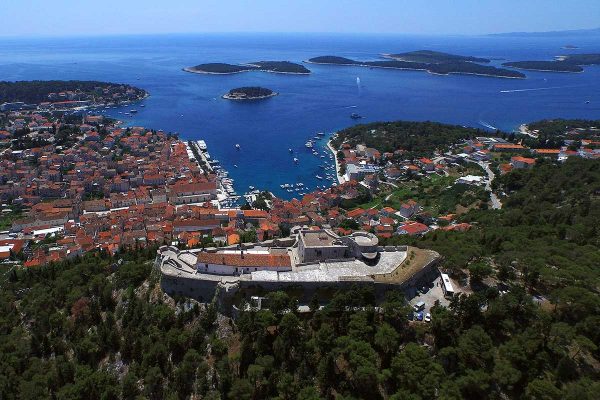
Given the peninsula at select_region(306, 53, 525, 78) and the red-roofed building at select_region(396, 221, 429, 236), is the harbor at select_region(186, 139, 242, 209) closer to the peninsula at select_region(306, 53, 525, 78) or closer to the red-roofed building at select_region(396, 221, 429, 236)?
the red-roofed building at select_region(396, 221, 429, 236)

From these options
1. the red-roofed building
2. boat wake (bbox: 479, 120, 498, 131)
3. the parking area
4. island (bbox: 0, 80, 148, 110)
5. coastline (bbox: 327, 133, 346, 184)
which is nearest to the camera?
the parking area

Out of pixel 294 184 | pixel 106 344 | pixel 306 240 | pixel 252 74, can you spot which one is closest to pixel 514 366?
pixel 306 240

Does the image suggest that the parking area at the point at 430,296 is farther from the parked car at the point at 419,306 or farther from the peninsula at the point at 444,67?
the peninsula at the point at 444,67

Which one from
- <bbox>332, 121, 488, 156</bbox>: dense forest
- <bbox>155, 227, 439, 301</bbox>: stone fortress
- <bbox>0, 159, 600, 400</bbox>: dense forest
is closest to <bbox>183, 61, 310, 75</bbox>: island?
<bbox>332, 121, 488, 156</bbox>: dense forest

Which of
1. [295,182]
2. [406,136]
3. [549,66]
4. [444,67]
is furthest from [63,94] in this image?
[549,66]

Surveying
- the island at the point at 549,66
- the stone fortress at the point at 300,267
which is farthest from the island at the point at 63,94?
the island at the point at 549,66

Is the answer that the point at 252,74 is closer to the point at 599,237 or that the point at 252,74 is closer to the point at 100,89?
the point at 100,89
